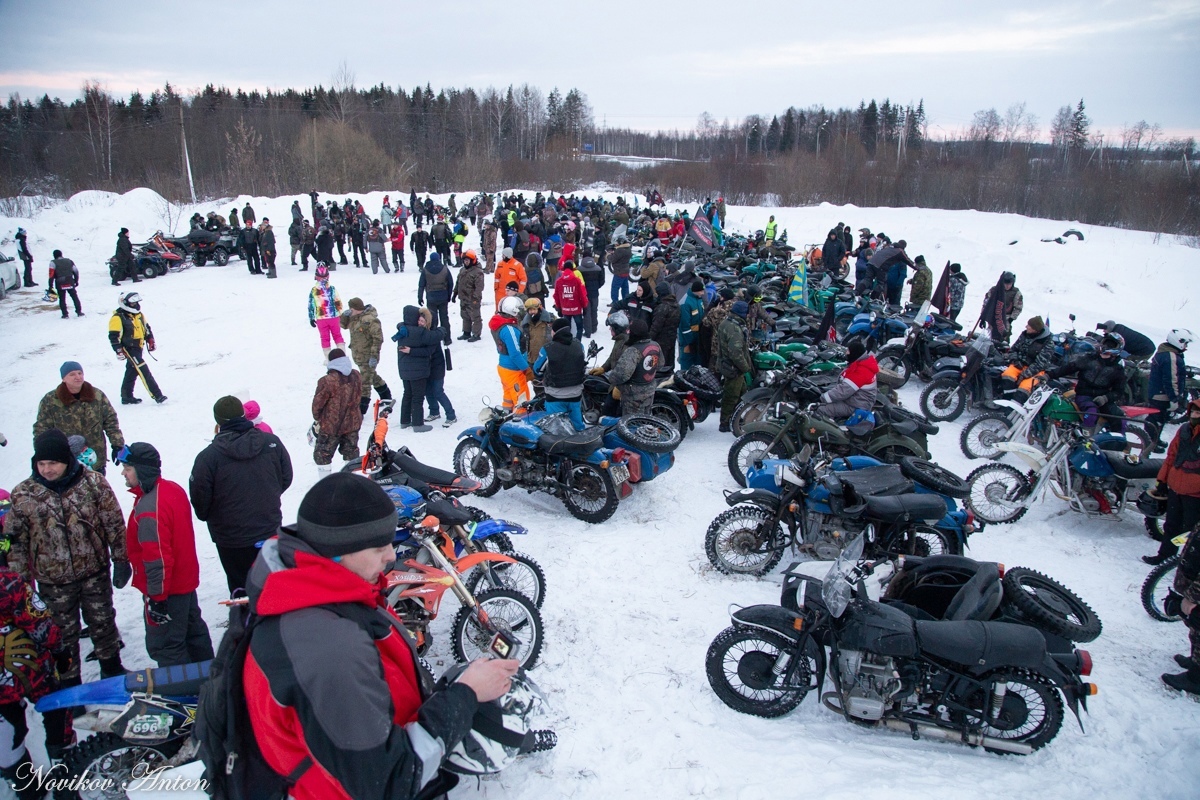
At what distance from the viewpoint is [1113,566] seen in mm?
5500

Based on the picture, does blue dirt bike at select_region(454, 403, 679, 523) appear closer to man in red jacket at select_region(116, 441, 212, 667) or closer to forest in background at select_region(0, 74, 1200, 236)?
man in red jacket at select_region(116, 441, 212, 667)

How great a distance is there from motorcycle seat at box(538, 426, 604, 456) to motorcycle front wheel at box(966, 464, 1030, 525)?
3.60 metres

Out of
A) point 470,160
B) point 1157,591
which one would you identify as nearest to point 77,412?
point 1157,591

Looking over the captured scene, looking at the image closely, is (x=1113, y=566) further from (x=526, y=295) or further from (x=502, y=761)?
(x=526, y=295)

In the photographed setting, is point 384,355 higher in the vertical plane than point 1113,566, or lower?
higher

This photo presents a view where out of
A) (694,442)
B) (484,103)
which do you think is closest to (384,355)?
(694,442)

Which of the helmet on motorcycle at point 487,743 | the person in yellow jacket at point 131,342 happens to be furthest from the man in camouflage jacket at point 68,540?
the person in yellow jacket at point 131,342

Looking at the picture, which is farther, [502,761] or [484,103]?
[484,103]

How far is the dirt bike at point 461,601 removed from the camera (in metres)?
3.66

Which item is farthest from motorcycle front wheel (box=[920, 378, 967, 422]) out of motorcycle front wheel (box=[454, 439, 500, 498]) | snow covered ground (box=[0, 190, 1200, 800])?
motorcycle front wheel (box=[454, 439, 500, 498])

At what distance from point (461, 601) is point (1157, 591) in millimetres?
5141

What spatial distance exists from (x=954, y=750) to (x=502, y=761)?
9.12 ft

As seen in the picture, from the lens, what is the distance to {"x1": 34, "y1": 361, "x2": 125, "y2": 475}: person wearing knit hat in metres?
5.42

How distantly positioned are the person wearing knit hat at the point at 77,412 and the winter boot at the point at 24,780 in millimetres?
2771
